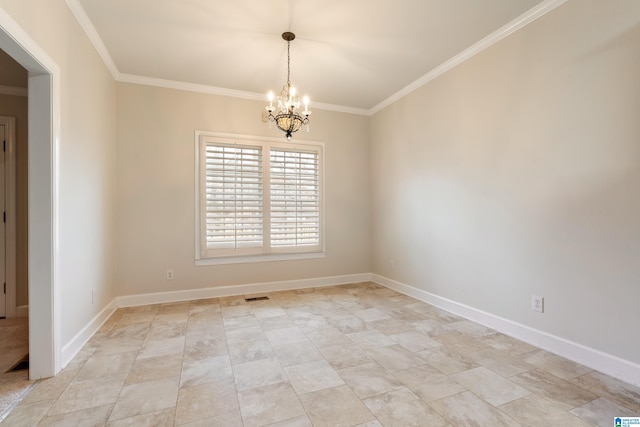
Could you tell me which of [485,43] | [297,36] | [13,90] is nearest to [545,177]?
[485,43]

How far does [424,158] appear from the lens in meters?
3.76

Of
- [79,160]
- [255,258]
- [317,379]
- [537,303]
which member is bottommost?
[317,379]

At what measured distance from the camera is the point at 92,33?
271cm

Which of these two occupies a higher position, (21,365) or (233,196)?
(233,196)

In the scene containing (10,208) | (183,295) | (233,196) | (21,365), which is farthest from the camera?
(233,196)

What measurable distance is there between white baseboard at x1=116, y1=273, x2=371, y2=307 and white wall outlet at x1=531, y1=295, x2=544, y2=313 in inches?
101

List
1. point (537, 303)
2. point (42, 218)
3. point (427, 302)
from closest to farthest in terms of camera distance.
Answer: point (42, 218) → point (537, 303) → point (427, 302)

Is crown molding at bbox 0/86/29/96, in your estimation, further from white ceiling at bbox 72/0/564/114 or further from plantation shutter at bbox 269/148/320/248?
plantation shutter at bbox 269/148/320/248

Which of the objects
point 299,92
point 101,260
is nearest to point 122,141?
point 101,260

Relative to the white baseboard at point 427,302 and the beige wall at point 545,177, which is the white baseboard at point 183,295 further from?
the beige wall at point 545,177

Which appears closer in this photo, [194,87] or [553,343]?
[553,343]

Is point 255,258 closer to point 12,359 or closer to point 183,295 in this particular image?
point 183,295

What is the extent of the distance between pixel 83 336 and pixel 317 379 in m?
2.14

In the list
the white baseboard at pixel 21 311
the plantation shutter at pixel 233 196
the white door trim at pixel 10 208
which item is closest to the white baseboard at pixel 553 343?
the plantation shutter at pixel 233 196
